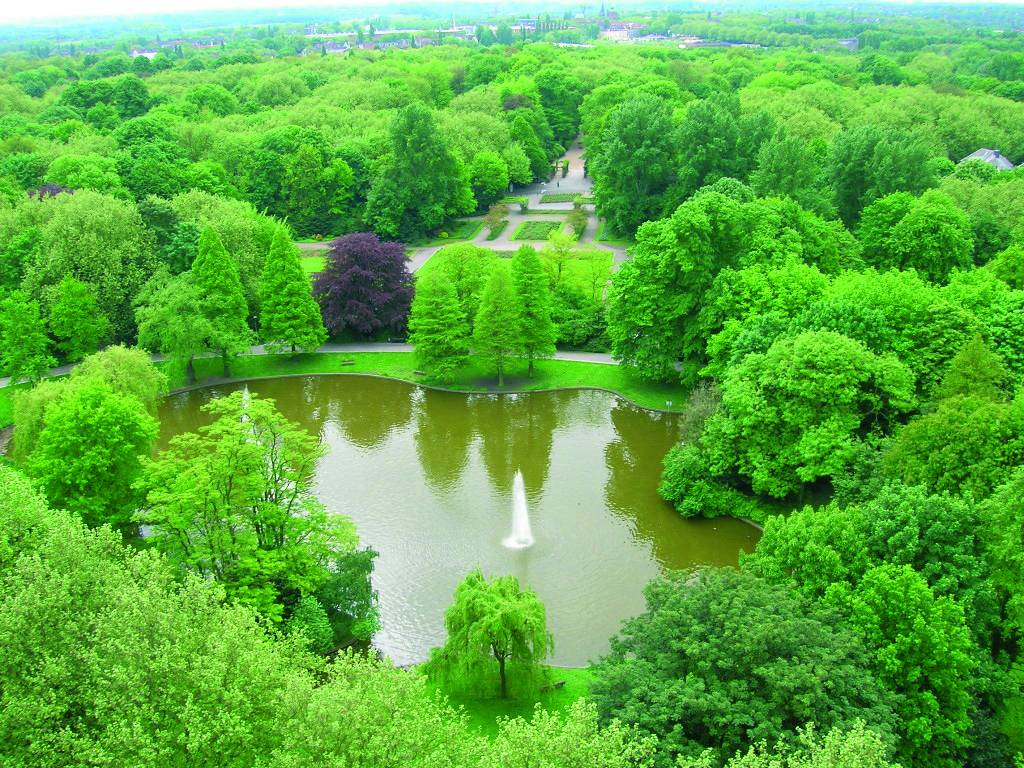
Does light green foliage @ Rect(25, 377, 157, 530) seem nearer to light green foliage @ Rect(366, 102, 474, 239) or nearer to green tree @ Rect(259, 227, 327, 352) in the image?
green tree @ Rect(259, 227, 327, 352)

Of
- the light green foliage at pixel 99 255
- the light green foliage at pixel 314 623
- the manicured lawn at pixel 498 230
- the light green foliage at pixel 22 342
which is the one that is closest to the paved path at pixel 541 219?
the manicured lawn at pixel 498 230

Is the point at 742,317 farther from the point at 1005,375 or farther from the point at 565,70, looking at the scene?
the point at 565,70

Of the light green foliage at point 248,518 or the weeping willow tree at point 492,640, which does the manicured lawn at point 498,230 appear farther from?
the weeping willow tree at point 492,640

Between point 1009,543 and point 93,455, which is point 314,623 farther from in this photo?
point 1009,543

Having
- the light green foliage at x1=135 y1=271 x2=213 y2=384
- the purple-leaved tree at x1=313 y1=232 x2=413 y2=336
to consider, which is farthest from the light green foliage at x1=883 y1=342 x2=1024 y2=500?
the light green foliage at x1=135 y1=271 x2=213 y2=384

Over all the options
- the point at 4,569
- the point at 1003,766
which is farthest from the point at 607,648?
the point at 4,569

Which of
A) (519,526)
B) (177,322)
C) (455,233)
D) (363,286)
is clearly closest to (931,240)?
(519,526)
